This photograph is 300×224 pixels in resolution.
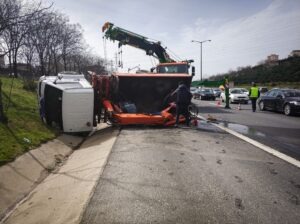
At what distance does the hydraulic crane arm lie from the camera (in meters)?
21.1

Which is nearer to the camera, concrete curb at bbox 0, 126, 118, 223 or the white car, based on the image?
concrete curb at bbox 0, 126, 118, 223

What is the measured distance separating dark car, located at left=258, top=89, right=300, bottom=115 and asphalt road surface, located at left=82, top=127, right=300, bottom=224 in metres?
10.5

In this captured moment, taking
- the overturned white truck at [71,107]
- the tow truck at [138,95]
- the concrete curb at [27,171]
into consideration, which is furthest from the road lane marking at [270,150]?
the concrete curb at [27,171]

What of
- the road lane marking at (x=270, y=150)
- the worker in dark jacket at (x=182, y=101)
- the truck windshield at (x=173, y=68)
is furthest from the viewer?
the truck windshield at (x=173, y=68)

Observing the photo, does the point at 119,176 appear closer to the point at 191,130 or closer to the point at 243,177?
the point at 243,177

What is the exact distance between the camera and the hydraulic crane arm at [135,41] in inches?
830

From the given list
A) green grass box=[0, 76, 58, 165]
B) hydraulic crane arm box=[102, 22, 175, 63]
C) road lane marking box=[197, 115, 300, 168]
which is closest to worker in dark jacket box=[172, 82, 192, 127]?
road lane marking box=[197, 115, 300, 168]

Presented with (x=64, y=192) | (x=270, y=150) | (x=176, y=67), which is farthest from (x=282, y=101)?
(x=64, y=192)

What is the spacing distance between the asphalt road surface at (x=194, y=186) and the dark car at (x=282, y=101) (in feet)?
34.4

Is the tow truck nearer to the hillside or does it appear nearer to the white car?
the white car

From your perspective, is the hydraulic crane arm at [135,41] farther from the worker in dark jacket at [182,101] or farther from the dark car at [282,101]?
the worker in dark jacket at [182,101]

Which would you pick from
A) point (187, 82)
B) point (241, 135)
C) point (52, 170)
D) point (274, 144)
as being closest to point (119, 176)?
point (52, 170)

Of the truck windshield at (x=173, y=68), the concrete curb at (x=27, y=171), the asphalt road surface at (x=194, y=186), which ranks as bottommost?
the concrete curb at (x=27, y=171)

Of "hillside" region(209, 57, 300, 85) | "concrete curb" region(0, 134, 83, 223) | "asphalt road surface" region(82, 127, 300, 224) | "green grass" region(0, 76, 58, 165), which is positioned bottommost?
"concrete curb" region(0, 134, 83, 223)
